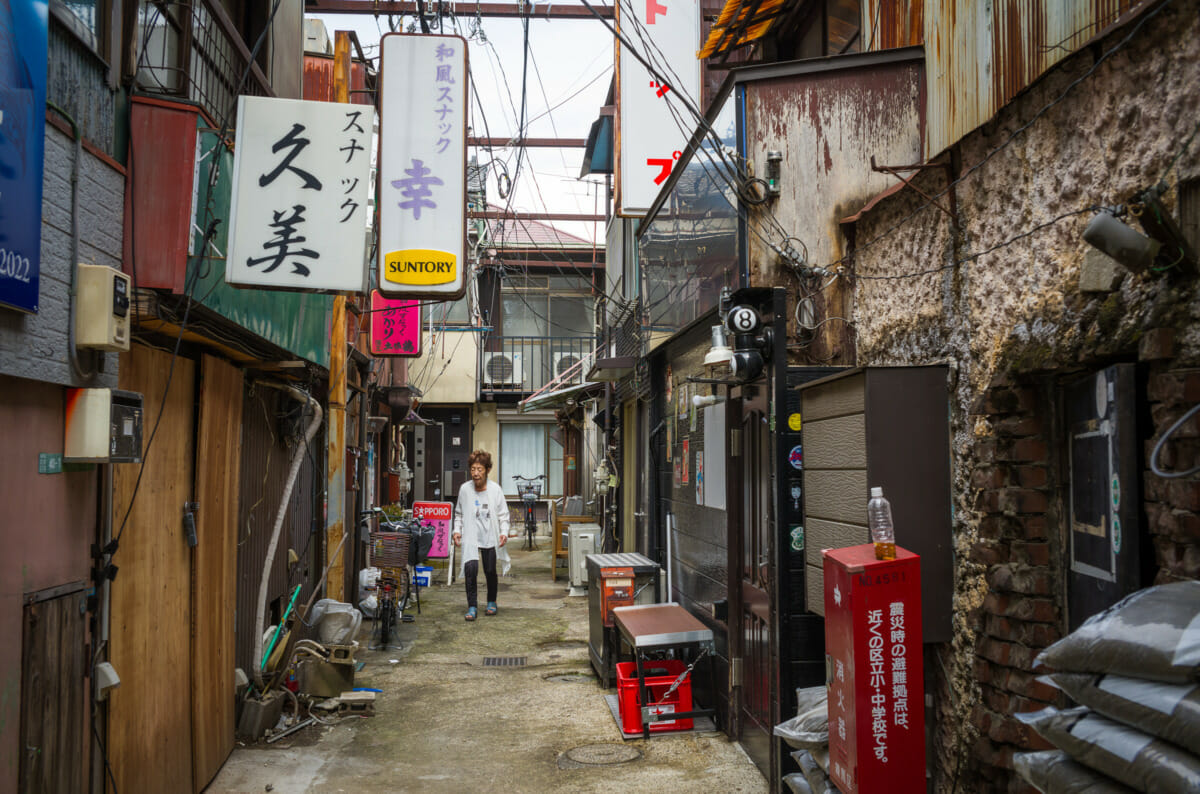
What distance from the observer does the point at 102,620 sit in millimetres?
4656

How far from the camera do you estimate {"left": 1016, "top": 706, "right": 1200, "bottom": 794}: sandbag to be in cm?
217

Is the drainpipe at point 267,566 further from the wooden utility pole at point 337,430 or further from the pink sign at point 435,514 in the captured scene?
the pink sign at point 435,514

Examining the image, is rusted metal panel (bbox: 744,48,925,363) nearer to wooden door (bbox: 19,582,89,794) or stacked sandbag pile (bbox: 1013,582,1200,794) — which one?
stacked sandbag pile (bbox: 1013,582,1200,794)

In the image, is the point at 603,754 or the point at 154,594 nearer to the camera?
the point at 154,594

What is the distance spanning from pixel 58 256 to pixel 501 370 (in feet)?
77.3

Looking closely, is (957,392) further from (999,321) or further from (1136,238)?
(1136,238)

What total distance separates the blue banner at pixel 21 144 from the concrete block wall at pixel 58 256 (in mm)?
136

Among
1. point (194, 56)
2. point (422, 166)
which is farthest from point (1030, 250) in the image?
point (194, 56)

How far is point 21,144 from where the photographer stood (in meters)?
3.61

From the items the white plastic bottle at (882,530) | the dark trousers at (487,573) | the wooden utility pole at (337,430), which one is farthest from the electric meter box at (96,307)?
the dark trousers at (487,573)

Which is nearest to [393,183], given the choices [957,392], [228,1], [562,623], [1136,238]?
[228,1]

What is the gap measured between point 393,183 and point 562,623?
7.54 metres

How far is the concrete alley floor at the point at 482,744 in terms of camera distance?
6344mm

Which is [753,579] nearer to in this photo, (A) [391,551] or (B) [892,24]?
(B) [892,24]
